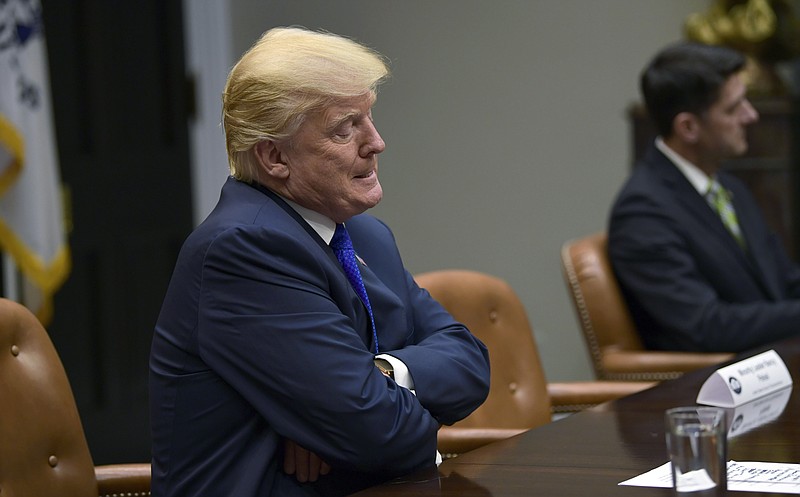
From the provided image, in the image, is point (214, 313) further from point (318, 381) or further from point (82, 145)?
point (82, 145)

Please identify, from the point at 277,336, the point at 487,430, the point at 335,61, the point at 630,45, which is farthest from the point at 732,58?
the point at 277,336

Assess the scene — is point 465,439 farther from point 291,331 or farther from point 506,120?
point 506,120

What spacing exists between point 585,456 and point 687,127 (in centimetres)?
223

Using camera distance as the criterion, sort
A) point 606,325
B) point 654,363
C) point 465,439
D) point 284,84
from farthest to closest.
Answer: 1. point 606,325
2. point 654,363
3. point 465,439
4. point 284,84

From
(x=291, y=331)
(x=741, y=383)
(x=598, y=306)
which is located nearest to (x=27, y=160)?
(x=598, y=306)

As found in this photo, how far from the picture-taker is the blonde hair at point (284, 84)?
2002mm

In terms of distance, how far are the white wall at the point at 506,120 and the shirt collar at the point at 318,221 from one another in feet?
11.3

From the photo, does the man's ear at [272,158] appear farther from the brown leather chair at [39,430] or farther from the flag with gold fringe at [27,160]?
the flag with gold fringe at [27,160]

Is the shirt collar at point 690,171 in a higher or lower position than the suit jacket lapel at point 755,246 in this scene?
higher

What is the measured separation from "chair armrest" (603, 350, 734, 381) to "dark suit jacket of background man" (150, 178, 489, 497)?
1.48 metres

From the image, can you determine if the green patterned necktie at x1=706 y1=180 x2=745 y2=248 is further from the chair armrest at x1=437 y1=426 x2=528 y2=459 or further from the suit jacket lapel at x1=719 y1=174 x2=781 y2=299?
the chair armrest at x1=437 y1=426 x2=528 y2=459

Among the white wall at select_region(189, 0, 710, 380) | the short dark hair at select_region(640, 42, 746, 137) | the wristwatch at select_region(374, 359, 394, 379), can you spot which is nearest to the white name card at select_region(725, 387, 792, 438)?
the wristwatch at select_region(374, 359, 394, 379)

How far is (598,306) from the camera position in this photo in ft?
11.9

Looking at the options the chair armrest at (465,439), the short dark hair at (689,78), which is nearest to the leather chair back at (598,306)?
the short dark hair at (689,78)
